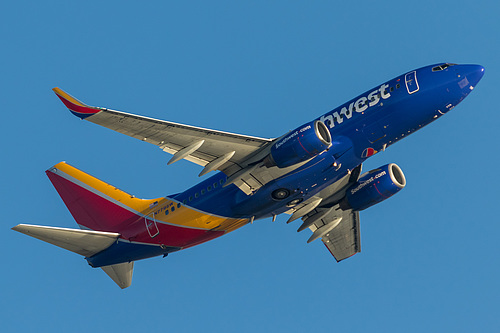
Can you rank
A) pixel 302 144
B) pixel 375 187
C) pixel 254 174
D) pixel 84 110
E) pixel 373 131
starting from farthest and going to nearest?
pixel 375 187
pixel 254 174
pixel 373 131
pixel 302 144
pixel 84 110

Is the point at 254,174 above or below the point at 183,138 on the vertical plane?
below

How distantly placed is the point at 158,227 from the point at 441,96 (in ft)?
60.4

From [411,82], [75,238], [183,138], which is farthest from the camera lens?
[75,238]

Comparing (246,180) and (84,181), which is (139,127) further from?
(84,181)

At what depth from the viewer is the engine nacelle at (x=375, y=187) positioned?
4341cm

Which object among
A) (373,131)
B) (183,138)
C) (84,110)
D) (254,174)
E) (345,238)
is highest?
(84,110)

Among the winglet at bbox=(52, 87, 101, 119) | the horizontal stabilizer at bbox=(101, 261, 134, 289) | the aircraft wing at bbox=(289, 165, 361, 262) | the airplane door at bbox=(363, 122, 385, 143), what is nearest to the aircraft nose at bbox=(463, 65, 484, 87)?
the airplane door at bbox=(363, 122, 385, 143)

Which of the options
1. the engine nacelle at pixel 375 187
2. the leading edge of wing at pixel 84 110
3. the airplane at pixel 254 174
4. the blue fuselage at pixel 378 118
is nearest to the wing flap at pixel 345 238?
the airplane at pixel 254 174

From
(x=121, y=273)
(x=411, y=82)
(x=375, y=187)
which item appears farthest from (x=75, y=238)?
(x=411, y=82)

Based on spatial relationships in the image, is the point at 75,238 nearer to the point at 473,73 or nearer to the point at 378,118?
the point at 378,118

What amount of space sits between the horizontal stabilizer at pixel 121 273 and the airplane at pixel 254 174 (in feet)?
0.22

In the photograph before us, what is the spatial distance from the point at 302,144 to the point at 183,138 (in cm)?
655

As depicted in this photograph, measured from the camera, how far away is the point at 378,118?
39.3 meters

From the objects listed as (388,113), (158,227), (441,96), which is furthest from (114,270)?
(441,96)
